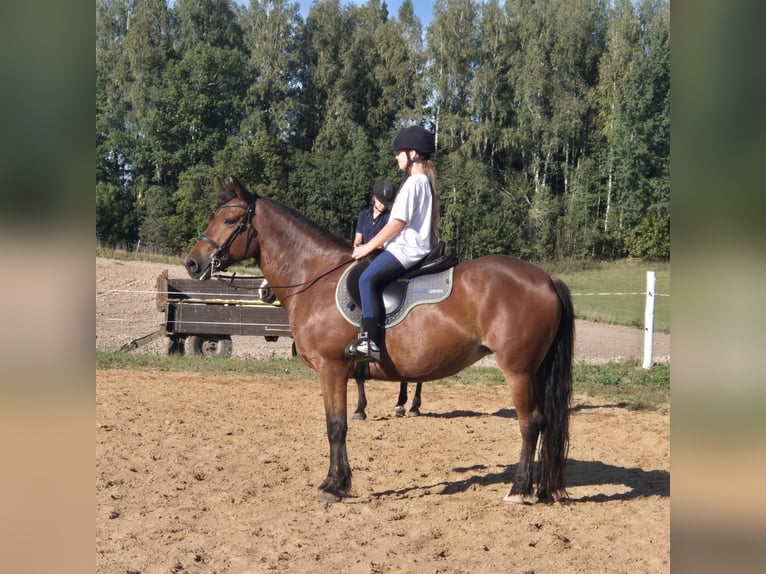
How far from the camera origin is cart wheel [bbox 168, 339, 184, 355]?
1386cm

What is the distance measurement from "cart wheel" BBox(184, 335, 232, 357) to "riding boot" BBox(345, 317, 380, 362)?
358 inches

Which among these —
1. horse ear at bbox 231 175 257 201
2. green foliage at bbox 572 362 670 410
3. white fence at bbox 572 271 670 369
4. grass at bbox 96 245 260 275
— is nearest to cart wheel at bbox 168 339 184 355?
green foliage at bbox 572 362 670 410

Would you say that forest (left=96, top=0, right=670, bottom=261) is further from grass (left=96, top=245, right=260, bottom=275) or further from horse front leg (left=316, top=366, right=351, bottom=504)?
horse front leg (left=316, top=366, right=351, bottom=504)

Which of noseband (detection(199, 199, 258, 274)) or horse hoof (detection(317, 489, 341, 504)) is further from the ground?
noseband (detection(199, 199, 258, 274))

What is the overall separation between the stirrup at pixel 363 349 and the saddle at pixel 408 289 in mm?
154

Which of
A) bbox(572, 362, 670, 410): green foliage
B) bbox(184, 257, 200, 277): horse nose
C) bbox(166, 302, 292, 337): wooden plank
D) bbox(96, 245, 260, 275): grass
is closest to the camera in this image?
bbox(184, 257, 200, 277): horse nose

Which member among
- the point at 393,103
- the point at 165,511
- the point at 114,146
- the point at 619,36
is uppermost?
the point at 619,36

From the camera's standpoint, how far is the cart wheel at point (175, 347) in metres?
13.9

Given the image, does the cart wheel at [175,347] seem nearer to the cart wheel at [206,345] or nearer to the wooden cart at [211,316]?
the wooden cart at [211,316]
